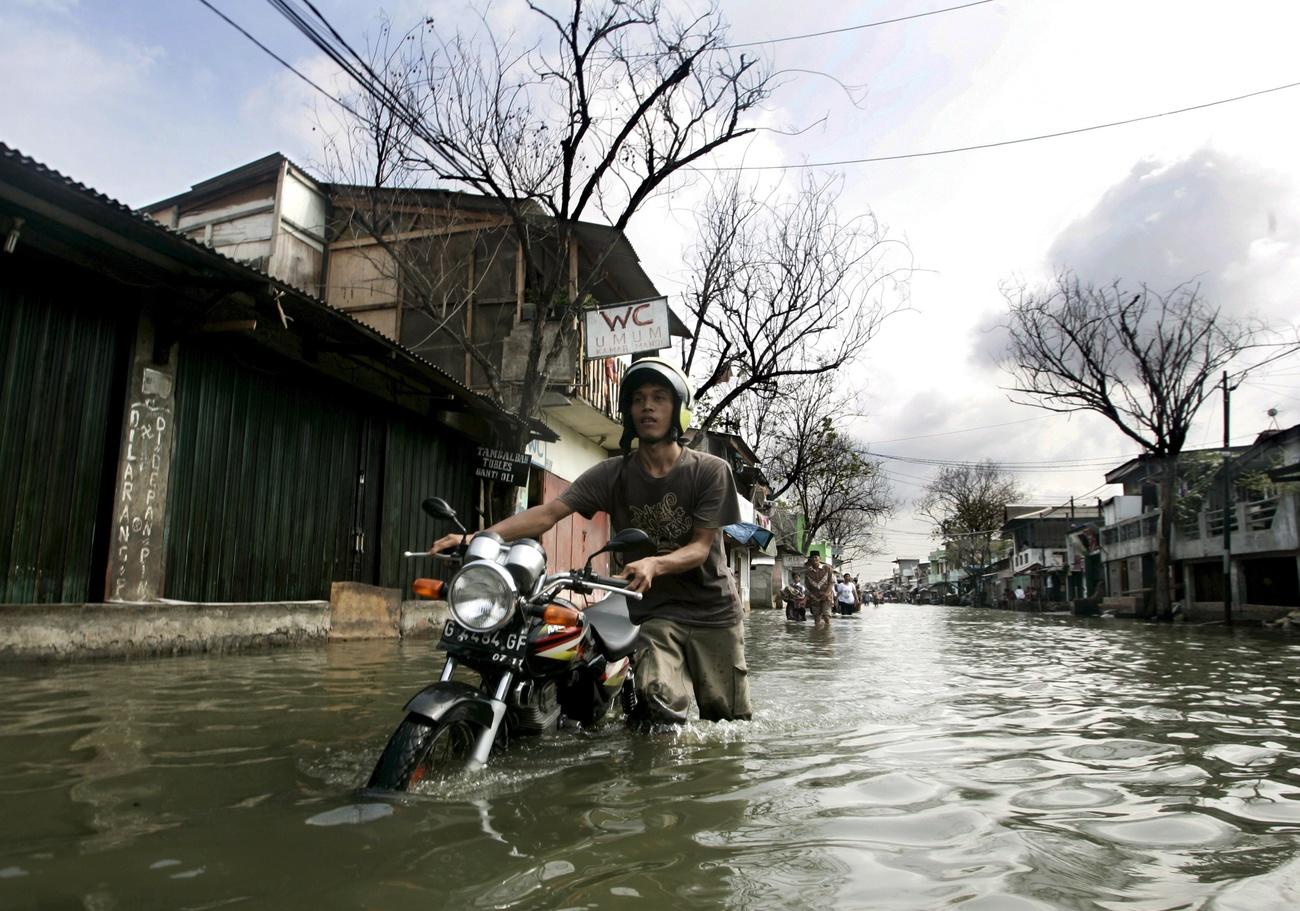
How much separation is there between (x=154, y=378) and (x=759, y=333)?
12916 millimetres

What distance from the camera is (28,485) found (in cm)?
665

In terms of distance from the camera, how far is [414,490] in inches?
485

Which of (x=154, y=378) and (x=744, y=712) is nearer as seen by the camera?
(x=744, y=712)

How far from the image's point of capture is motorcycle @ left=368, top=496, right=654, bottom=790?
254 cm

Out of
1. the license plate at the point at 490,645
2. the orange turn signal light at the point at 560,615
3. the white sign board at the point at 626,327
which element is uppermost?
the white sign board at the point at 626,327

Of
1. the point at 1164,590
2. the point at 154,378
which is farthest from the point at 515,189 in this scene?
the point at 1164,590

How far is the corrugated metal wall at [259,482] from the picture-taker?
8.08 metres

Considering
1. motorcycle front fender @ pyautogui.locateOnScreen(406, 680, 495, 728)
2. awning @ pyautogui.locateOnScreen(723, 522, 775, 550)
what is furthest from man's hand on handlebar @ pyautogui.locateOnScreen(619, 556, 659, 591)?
awning @ pyautogui.locateOnScreen(723, 522, 775, 550)

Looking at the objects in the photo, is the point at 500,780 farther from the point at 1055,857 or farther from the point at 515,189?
the point at 515,189

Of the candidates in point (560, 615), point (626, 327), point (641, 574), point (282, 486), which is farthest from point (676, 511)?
point (626, 327)

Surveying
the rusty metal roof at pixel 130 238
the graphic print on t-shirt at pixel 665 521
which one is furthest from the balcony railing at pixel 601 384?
the graphic print on t-shirt at pixel 665 521

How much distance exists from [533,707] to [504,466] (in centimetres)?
905

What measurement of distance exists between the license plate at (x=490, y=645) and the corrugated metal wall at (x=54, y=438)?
5560mm

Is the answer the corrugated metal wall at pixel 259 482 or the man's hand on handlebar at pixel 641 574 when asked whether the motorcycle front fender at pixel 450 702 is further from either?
the corrugated metal wall at pixel 259 482
